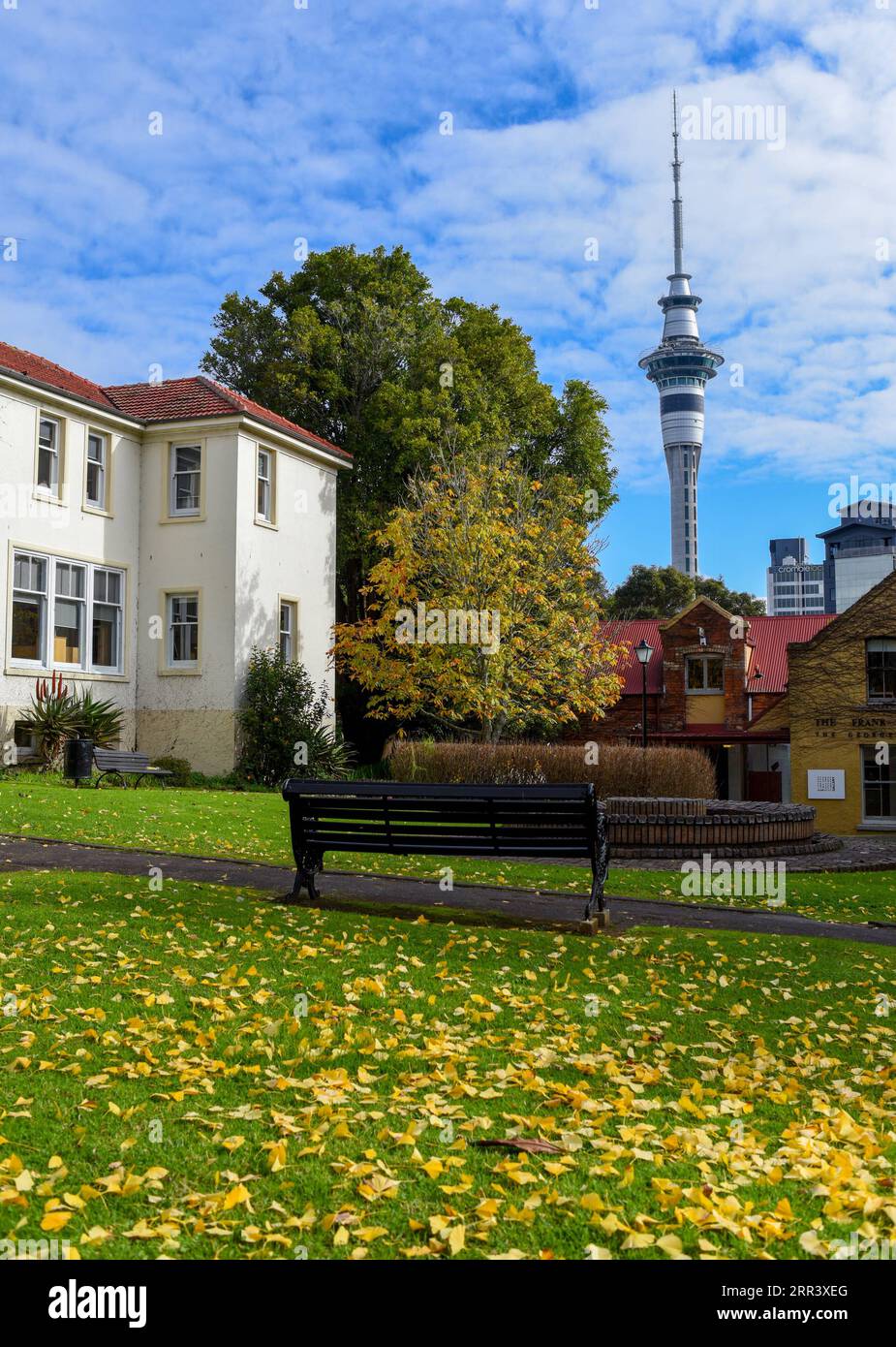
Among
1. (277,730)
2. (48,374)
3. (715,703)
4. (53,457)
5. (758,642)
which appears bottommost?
(277,730)

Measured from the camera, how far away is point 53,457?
25.4m

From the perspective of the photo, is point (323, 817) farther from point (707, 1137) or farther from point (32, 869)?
point (707, 1137)

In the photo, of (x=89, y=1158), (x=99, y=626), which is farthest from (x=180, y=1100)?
(x=99, y=626)

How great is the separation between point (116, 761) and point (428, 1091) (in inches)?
694

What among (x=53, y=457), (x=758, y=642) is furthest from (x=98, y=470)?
(x=758, y=642)

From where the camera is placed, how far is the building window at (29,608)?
24.3 metres

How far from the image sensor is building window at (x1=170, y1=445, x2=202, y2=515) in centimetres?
2753

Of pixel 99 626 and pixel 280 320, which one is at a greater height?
pixel 280 320

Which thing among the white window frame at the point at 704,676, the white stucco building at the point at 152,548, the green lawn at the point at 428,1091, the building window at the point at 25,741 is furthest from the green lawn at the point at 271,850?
the white window frame at the point at 704,676

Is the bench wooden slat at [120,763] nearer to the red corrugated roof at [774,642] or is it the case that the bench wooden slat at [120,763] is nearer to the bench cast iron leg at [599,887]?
the bench cast iron leg at [599,887]

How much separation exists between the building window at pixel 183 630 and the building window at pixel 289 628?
2856 millimetres

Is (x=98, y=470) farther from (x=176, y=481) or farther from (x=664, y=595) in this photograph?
(x=664, y=595)

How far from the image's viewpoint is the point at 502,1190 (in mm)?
3814

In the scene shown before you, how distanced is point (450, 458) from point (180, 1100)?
2990cm
